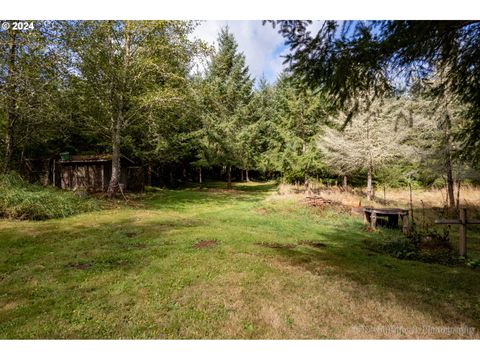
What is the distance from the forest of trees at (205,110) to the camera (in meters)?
5.67

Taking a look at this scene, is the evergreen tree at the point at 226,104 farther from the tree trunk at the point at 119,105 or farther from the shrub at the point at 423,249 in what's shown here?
the shrub at the point at 423,249

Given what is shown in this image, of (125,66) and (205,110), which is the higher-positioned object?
(205,110)

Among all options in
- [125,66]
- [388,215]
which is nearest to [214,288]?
[388,215]

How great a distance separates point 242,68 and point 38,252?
31.9m

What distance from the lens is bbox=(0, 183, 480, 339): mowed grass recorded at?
3984 millimetres

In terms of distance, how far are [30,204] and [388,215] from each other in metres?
14.9

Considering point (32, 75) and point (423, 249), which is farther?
point (32, 75)

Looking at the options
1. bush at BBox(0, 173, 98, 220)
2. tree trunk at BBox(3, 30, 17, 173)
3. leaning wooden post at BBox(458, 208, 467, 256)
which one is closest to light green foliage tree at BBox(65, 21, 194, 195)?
tree trunk at BBox(3, 30, 17, 173)

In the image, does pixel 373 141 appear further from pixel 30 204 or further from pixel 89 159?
pixel 89 159

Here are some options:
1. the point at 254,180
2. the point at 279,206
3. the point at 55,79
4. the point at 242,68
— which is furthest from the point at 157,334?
the point at 254,180

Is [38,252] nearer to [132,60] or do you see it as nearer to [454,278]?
[454,278]

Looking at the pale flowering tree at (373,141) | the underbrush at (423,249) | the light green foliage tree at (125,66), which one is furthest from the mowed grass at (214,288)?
the pale flowering tree at (373,141)

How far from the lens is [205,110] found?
1151 inches
